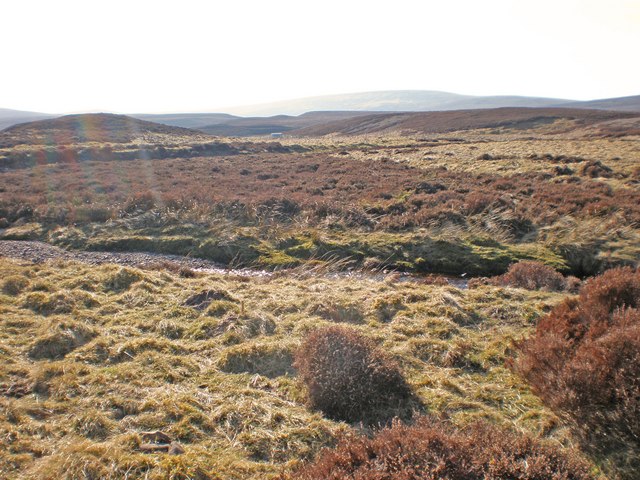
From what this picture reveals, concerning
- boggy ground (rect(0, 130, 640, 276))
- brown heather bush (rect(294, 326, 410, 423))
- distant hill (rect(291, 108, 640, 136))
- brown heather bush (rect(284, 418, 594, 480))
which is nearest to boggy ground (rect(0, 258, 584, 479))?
brown heather bush (rect(294, 326, 410, 423))

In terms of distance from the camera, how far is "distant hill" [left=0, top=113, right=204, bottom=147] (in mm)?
57938

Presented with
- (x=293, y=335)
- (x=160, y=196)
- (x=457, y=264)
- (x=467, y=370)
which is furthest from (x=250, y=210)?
(x=467, y=370)

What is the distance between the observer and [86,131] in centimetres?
6694

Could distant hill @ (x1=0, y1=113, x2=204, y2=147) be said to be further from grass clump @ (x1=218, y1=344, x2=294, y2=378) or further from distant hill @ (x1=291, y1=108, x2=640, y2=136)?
grass clump @ (x1=218, y1=344, x2=294, y2=378)

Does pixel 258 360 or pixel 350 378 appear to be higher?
pixel 350 378

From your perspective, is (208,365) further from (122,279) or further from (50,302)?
(122,279)

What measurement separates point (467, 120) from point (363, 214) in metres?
63.8

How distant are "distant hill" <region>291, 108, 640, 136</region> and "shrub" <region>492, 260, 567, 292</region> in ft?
193

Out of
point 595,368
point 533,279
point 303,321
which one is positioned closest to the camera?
point 595,368

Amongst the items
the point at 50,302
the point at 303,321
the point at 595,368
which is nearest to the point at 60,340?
the point at 50,302

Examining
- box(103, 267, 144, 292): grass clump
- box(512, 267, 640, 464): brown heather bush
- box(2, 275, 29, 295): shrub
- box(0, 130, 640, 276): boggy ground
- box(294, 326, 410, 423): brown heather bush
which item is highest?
box(512, 267, 640, 464): brown heather bush

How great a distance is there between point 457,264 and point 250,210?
34.5 ft

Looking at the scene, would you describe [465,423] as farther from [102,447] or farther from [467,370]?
[102,447]

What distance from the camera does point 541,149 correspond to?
40031 mm
